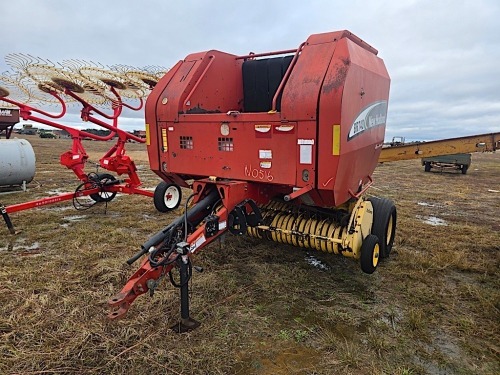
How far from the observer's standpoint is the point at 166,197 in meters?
6.76

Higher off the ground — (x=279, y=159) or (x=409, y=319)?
(x=279, y=159)

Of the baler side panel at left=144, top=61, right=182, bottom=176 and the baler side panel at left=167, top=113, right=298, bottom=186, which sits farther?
the baler side panel at left=144, top=61, right=182, bottom=176

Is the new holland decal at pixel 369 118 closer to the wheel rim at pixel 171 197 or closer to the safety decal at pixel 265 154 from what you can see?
the safety decal at pixel 265 154

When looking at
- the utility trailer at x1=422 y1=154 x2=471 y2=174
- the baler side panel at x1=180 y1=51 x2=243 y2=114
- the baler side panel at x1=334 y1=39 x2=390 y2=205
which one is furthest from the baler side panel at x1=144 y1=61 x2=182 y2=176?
the utility trailer at x1=422 y1=154 x2=471 y2=174

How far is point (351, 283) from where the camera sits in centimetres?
386

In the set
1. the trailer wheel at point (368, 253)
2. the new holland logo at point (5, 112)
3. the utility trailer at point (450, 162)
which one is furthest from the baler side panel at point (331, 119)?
the utility trailer at point (450, 162)

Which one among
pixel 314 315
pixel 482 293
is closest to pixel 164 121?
pixel 314 315

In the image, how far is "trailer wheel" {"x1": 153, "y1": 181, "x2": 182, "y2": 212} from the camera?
660 centimetres

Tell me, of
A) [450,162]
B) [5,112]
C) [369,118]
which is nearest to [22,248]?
[369,118]

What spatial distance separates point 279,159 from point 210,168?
83 cm

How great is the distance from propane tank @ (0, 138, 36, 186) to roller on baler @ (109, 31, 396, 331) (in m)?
5.91

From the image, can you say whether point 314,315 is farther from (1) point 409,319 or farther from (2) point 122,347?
(2) point 122,347

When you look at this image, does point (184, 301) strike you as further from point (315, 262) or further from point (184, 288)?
point (315, 262)

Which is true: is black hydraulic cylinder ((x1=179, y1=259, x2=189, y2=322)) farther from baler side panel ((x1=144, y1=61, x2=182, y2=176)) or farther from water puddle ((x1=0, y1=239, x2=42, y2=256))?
water puddle ((x1=0, y1=239, x2=42, y2=256))
